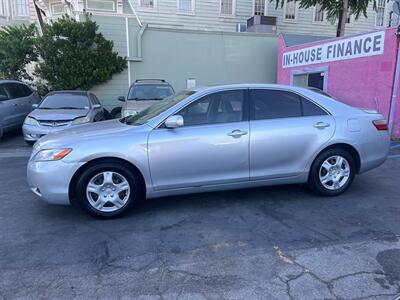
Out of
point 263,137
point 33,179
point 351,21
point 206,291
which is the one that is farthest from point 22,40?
point 351,21

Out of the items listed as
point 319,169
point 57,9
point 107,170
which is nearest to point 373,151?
point 319,169

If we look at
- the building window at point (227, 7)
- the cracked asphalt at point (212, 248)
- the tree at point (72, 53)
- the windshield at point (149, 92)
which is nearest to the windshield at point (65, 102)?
the windshield at point (149, 92)

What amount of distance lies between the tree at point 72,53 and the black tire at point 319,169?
10471 mm

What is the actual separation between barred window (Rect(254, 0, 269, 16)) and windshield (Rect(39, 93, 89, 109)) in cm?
1382

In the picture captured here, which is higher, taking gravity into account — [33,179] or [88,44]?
[88,44]

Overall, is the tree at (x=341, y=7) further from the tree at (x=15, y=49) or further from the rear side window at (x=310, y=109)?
the tree at (x=15, y=49)

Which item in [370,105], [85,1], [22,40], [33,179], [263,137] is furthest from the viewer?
[85,1]

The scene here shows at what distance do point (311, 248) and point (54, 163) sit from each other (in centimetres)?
292

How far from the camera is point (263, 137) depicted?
13.9ft

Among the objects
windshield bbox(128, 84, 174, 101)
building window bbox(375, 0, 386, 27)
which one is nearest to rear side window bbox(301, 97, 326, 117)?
windshield bbox(128, 84, 174, 101)

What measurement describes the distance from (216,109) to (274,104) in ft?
2.69

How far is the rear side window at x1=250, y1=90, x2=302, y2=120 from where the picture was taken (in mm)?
4371

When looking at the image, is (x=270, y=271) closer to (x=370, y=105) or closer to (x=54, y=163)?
(x=54, y=163)

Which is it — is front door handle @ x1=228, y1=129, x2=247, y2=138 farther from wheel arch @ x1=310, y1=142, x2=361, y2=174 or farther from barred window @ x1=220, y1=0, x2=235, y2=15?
barred window @ x1=220, y1=0, x2=235, y2=15
